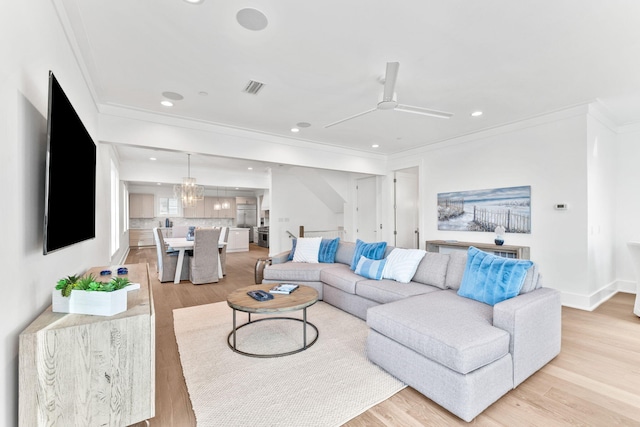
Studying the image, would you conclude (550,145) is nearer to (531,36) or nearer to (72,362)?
(531,36)

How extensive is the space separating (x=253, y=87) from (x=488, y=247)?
13.6 feet

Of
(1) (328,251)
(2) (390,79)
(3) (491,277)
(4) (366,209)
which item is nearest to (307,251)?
(1) (328,251)

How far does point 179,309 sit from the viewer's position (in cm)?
399

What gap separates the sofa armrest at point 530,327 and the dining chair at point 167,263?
5.43 metres

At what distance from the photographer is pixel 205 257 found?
552cm

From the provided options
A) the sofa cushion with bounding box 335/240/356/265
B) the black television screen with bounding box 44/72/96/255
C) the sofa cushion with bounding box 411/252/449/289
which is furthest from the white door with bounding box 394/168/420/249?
the black television screen with bounding box 44/72/96/255

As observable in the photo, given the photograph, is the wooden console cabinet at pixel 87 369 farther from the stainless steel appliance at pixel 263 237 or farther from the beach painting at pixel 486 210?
the stainless steel appliance at pixel 263 237

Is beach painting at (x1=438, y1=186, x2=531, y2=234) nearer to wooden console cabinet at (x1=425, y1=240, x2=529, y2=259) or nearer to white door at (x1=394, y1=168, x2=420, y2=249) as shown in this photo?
wooden console cabinet at (x1=425, y1=240, x2=529, y2=259)

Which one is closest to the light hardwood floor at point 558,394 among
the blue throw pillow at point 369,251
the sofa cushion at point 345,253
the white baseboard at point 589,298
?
the white baseboard at point 589,298

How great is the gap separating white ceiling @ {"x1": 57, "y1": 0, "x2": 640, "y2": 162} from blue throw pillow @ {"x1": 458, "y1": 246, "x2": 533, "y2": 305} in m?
1.90

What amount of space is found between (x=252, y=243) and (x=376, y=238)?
720cm

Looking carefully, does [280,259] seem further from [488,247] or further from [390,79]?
[488,247]

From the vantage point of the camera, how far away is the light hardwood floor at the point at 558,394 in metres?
1.82

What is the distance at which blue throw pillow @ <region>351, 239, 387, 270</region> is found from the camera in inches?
153
